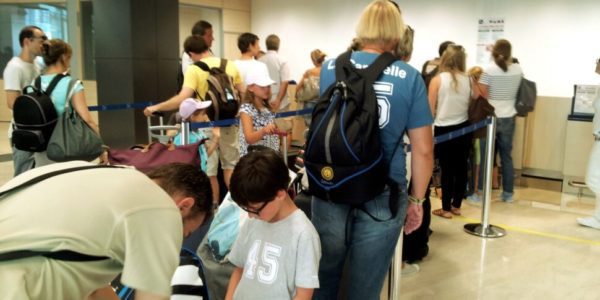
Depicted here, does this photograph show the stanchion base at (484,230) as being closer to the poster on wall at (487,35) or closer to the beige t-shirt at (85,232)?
the poster on wall at (487,35)

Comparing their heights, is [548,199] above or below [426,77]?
below

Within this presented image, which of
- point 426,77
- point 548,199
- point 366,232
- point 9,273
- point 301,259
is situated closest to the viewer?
point 9,273

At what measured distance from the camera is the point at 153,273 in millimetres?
1179

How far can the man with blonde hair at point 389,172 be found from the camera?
208cm

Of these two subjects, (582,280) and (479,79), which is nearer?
(582,280)

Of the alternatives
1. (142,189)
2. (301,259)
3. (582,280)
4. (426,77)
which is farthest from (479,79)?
(142,189)

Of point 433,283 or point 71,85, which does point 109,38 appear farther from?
point 433,283

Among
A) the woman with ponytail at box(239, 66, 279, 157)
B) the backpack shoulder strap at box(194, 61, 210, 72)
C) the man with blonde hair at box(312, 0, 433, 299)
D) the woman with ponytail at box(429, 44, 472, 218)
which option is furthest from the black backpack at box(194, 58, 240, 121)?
the woman with ponytail at box(429, 44, 472, 218)

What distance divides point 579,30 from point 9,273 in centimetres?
727

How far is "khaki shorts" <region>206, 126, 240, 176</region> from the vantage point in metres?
3.95

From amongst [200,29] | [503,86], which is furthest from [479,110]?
[200,29]

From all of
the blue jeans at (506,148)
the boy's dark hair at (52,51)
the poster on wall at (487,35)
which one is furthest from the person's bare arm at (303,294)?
the poster on wall at (487,35)

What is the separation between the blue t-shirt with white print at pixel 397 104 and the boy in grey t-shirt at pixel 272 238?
0.41 metres

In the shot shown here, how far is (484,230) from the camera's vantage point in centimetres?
462
